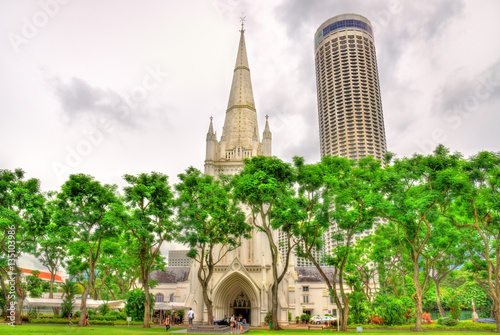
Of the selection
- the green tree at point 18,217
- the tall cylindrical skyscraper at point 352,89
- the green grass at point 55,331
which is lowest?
the green grass at point 55,331

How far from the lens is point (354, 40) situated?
107 m

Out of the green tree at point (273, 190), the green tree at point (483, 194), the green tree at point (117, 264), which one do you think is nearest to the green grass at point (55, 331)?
the green tree at point (117, 264)

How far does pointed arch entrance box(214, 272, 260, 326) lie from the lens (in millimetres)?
43312

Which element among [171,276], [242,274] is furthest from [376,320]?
[171,276]

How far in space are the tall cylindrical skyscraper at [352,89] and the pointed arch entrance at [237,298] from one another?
68.3m

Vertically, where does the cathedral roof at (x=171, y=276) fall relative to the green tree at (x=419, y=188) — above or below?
below

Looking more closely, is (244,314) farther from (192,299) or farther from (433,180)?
(433,180)

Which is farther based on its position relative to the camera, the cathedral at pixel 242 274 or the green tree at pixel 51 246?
the cathedral at pixel 242 274

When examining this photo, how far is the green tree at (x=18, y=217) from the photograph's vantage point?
30188mm

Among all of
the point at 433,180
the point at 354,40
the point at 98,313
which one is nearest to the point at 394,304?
the point at 433,180

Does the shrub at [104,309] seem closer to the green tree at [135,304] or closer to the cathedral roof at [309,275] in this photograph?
the green tree at [135,304]

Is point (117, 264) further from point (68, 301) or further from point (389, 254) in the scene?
point (389, 254)

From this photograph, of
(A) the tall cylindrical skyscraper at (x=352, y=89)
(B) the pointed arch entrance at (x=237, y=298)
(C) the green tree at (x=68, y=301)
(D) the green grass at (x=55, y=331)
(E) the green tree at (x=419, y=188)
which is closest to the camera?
(D) the green grass at (x=55, y=331)

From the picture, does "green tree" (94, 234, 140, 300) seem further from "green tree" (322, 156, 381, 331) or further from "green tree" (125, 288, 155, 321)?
"green tree" (322, 156, 381, 331)
